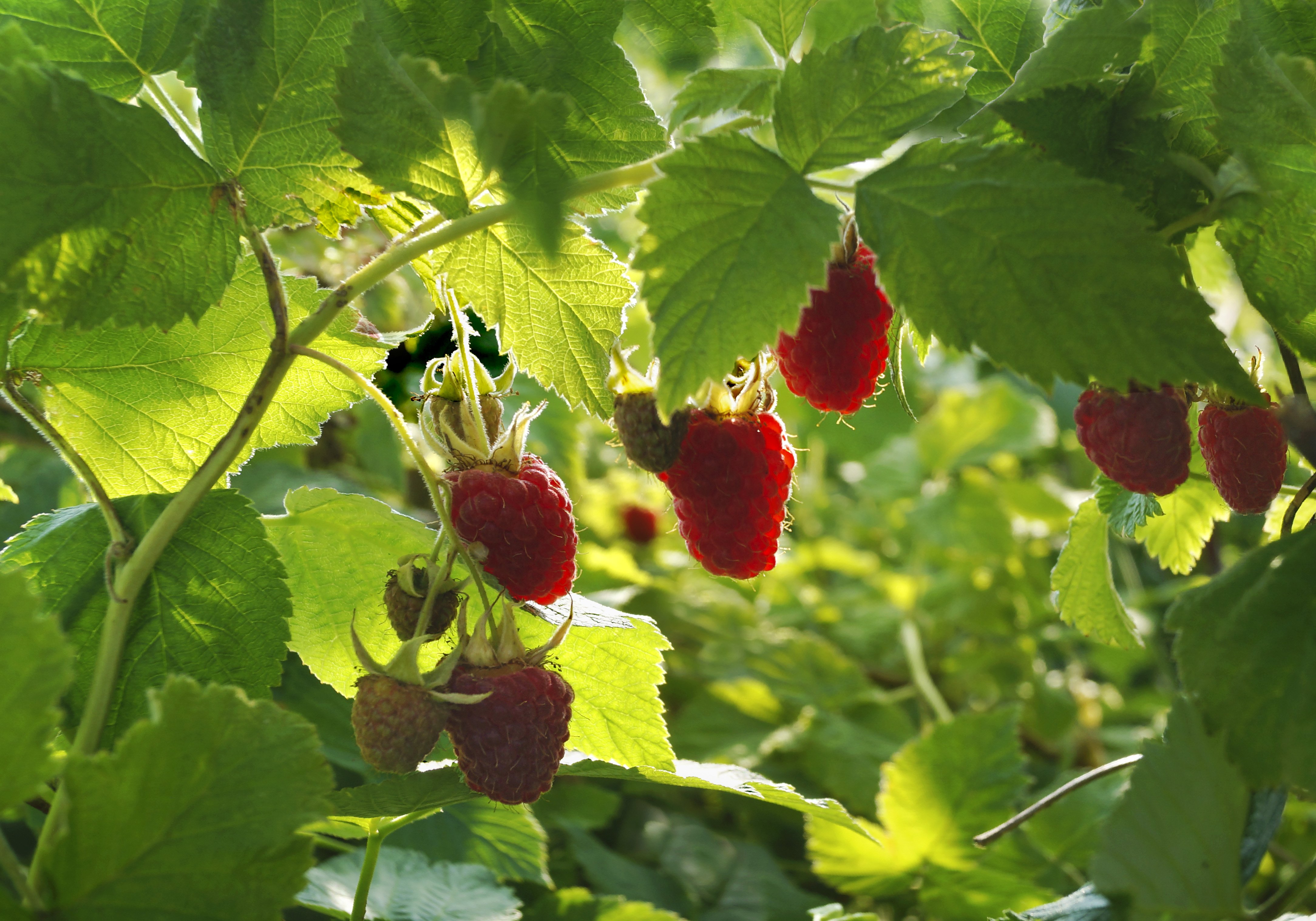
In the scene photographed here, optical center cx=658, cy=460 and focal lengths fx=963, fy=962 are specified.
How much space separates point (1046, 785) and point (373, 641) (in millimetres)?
1692

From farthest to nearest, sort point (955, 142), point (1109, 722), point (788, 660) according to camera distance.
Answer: point (1109, 722), point (788, 660), point (955, 142)

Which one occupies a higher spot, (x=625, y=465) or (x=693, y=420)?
(x=693, y=420)

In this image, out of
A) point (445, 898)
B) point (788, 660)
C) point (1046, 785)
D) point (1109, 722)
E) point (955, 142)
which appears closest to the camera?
point (955, 142)

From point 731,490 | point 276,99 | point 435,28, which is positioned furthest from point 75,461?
point 731,490

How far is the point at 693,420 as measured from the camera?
2.89 feet

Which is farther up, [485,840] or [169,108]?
[169,108]

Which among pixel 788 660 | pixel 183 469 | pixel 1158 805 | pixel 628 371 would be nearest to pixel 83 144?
pixel 183 469

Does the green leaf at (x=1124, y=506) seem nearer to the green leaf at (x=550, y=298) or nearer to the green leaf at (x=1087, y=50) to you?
the green leaf at (x=1087, y=50)

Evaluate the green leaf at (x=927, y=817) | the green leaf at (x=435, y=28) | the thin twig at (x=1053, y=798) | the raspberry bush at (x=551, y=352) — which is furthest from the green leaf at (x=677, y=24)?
the green leaf at (x=927, y=817)

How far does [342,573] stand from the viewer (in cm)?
89

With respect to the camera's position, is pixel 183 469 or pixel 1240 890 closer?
pixel 1240 890

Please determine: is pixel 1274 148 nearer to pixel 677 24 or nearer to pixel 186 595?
pixel 677 24

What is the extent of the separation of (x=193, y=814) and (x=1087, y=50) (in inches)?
29.4

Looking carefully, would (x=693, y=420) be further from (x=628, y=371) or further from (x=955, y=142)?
(x=955, y=142)
